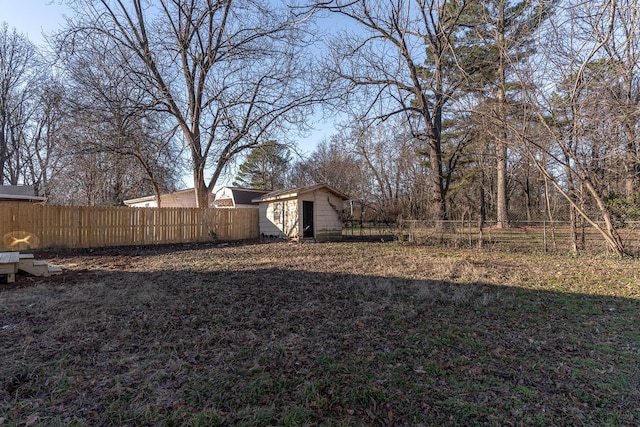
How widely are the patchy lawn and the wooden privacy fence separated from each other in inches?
244

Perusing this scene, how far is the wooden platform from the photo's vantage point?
5.95m

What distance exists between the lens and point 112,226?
1273 cm

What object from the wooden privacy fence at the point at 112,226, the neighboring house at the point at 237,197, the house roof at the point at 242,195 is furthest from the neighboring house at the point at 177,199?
the wooden privacy fence at the point at 112,226

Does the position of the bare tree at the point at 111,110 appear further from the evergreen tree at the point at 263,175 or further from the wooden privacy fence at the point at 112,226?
the evergreen tree at the point at 263,175

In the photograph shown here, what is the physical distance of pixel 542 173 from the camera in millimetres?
9234

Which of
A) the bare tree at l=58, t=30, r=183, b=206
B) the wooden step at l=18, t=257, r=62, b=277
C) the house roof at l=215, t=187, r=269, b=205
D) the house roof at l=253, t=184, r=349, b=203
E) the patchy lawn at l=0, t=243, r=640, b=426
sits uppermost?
the bare tree at l=58, t=30, r=183, b=206

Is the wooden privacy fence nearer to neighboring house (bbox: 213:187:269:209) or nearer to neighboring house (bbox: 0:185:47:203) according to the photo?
neighboring house (bbox: 0:185:47:203)

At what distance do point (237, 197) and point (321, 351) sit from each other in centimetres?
2031

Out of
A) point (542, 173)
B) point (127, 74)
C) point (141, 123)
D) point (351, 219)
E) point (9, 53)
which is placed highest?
point (9, 53)

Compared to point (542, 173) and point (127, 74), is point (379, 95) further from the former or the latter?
point (127, 74)

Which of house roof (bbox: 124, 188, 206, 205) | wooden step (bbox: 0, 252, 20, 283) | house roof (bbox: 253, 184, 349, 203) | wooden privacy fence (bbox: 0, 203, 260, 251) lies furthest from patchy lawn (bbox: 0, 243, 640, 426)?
house roof (bbox: 124, 188, 206, 205)

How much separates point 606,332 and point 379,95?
11.6m

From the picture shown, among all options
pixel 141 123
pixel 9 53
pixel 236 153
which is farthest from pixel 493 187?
pixel 9 53

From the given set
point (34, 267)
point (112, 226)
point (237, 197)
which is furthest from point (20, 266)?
point (237, 197)
